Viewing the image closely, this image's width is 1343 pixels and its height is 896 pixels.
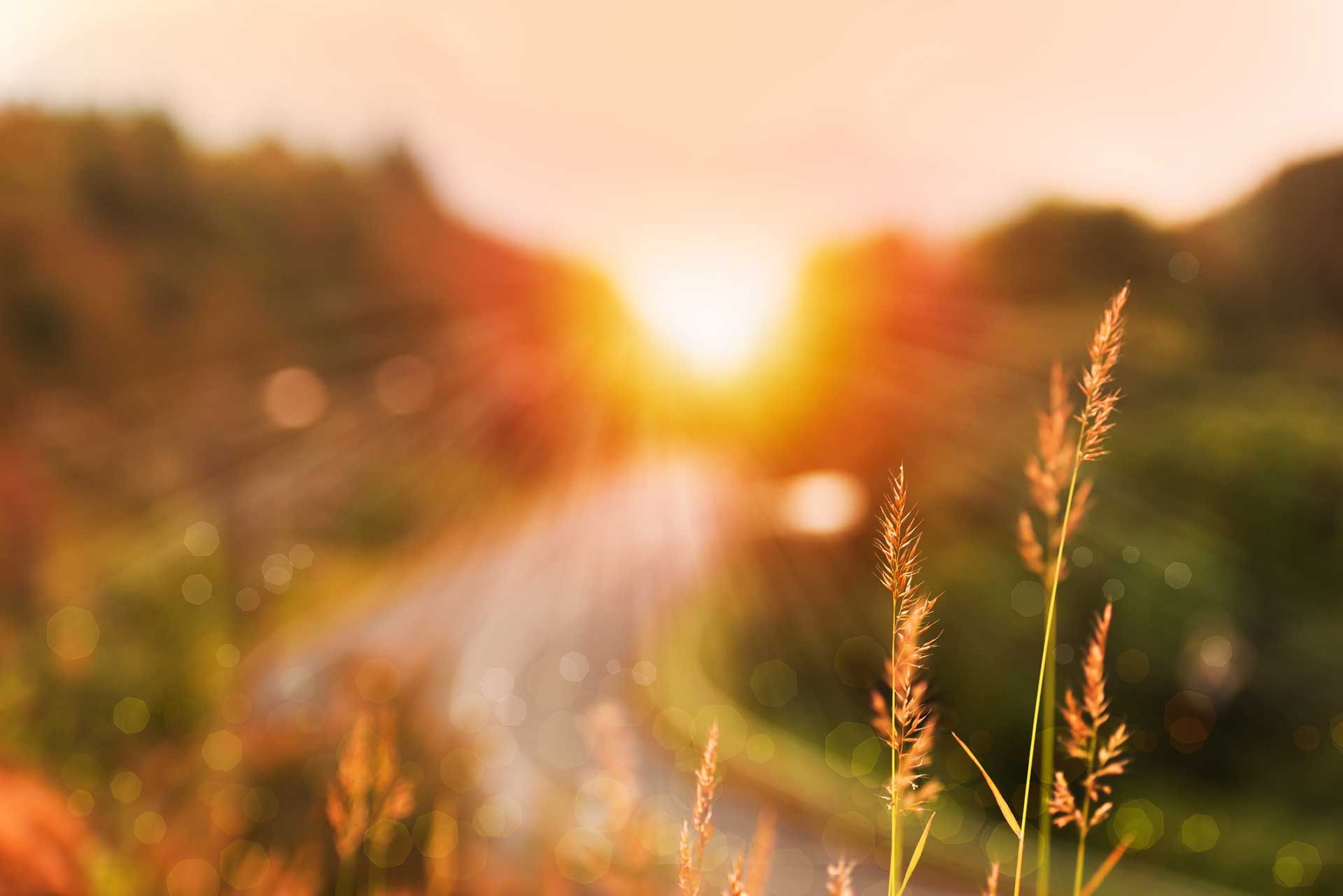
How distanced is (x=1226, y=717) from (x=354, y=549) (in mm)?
9205

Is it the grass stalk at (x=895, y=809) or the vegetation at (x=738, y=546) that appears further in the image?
the vegetation at (x=738, y=546)

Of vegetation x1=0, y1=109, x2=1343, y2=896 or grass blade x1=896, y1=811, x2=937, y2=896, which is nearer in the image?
grass blade x1=896, y1=811, x2=937, y2=896

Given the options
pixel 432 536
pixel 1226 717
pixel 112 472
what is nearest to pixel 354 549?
pixel 432 536

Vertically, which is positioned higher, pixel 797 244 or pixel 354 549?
pixel 797 244

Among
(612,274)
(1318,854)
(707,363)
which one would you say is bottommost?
(1318,854)

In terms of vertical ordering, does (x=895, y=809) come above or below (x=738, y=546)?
above

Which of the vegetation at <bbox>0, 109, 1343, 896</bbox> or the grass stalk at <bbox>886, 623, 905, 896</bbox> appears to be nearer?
the grass stalk at <bbox>886, 623, 905, 896</bbox>

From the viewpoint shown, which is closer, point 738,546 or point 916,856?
point 916,856

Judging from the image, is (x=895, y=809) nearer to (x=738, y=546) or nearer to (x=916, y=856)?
(x=916, y=856)

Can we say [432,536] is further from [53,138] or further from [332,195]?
[53,138]

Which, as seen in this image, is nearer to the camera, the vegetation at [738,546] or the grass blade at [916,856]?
the grass blade at [916,856]

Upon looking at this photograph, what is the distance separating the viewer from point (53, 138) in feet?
28.7

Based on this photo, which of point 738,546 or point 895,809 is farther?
point 738,546

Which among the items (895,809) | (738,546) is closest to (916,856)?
(895,809)
